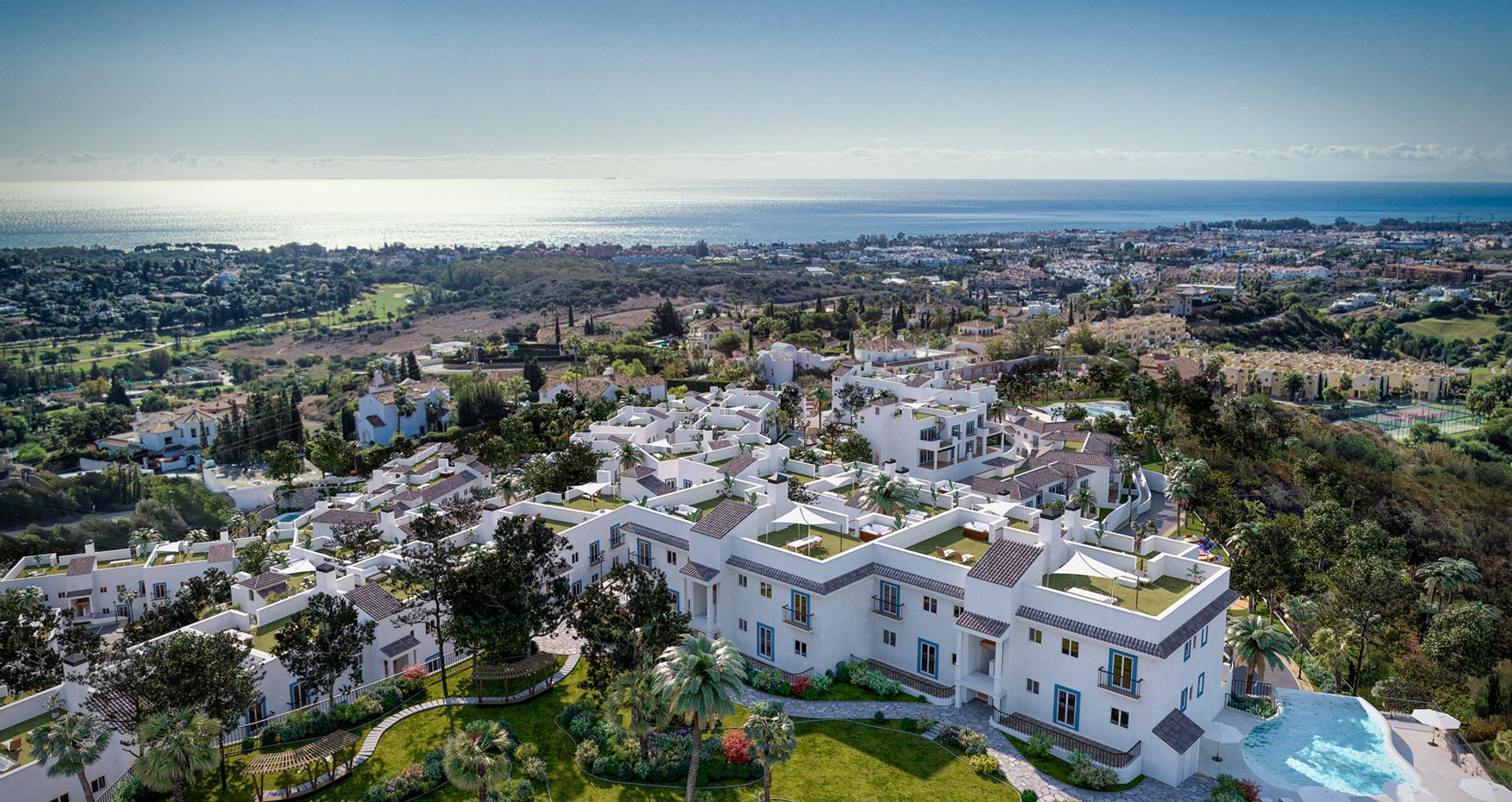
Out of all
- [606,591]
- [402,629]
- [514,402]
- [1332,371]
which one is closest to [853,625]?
[606,591]

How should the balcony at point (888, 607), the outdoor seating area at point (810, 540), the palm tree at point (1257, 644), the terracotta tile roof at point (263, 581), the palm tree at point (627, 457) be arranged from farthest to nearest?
1. the palm tree at point (627, 457)
2. the terracotta tile roof at point (263, 581)
3. the outdoor seating area at point (810, 540)
4. the balcony at point (888, 607)
5. the palm tree at point (1257, 644)

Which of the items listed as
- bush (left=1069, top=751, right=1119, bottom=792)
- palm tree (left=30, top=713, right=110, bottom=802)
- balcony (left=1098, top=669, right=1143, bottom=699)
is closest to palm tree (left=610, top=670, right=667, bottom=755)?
bush (left=1069, top=751, right=1119, bottom=792)

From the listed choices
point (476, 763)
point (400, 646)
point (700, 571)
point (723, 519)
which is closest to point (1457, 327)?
point (723, 519)

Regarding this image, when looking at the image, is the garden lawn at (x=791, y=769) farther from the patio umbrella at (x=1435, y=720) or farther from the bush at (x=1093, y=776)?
the patio umbrella at (x=1435, y=720)

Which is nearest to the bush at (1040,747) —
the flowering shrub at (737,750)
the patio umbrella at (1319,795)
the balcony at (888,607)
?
the balcony at (888,607)

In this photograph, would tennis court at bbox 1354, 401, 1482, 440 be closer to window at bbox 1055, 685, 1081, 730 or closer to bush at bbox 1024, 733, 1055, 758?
window at bbox 1055, 685, 1081, 730

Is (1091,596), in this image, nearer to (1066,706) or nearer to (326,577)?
(1066,706)
